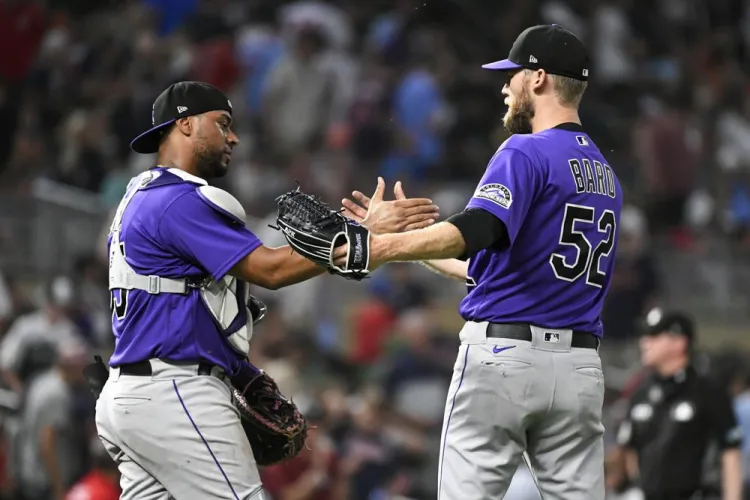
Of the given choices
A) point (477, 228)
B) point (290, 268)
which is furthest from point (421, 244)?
point (290, 268)

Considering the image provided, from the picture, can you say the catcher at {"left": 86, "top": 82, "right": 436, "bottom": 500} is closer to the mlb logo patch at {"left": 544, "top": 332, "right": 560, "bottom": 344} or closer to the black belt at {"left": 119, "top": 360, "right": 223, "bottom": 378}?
the black belt at {"left": 119, "top": 360, "right": 223, "bottom": 378}

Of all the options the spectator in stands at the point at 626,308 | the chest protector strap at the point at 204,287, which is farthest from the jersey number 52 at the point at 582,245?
the spectator in stands at the point at 626,308

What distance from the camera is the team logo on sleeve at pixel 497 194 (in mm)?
5039

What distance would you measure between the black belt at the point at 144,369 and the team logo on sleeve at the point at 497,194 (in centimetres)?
136

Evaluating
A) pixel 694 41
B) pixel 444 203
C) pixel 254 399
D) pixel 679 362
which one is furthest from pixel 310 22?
pixel 254 399

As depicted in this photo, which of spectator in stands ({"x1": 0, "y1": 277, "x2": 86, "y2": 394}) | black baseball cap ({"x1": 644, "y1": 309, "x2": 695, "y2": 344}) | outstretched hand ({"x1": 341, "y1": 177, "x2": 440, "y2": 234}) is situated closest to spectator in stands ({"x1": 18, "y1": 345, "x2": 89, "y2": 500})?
spectator in stands ({"x1": 0, "y1": 277, "x2": 86, "y2": 394})

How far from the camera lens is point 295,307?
13.5m

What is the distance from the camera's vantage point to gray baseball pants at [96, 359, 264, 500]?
5434 mm

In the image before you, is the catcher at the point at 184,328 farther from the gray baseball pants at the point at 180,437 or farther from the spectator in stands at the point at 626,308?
the spectator in stands at the point at 626,308

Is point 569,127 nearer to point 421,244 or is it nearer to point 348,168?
point 421,244

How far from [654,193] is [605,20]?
324 cm

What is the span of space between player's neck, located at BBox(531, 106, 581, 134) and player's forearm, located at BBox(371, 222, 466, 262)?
0.78 meters

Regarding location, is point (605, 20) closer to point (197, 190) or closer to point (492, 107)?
point (492, 107)

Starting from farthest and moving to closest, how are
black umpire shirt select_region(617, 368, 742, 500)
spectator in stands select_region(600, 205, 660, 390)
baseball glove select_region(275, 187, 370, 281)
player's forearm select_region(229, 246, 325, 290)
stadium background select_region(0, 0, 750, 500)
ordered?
spectator in stands select_region(600, 205, 660, 390) < stadium background select_region(0, 0, 750, 500) < black umpire shirt select_region(617, 368, 742, 500) < player's forearm select_region(229, 246, 325, 290) < baseball glove select_region(275, 187, 370, 281)
